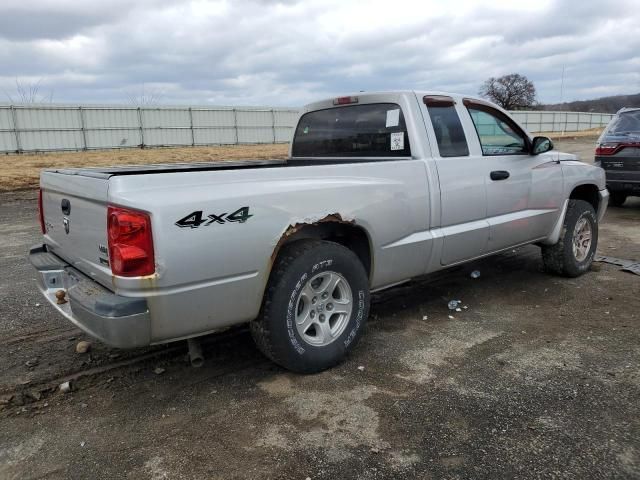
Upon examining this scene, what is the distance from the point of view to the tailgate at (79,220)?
2951 millimetres

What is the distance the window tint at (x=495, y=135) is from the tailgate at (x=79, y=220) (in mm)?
3192

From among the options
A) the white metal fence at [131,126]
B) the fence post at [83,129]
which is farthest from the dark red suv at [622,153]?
the fence post at [83,129]

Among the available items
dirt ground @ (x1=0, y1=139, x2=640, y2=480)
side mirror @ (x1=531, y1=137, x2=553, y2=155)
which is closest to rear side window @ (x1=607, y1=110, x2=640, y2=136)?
side mirror @ (x1=531, y1=137, x2=553, y2=155)

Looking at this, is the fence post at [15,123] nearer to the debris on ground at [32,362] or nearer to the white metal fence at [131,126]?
the white metal fence at [131,126]

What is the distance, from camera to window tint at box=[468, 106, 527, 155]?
188 inches

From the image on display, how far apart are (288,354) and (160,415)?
0.83 metres

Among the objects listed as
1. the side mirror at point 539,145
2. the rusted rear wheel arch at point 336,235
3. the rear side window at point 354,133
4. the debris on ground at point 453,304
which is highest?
the rear side window at point 354,133

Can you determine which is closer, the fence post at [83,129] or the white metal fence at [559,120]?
the fence post at [83,129]

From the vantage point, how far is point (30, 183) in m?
16.2

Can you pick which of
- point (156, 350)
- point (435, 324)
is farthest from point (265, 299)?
point (435, 324)

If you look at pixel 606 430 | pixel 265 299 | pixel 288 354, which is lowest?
pixel 606 430

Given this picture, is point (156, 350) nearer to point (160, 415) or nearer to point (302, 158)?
point (160, 415)

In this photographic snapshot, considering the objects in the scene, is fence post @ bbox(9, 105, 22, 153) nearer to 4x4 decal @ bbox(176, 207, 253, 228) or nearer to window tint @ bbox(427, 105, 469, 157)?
window tint @ bbox(427, 105, 469, 157)

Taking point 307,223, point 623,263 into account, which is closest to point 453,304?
point 307,223
